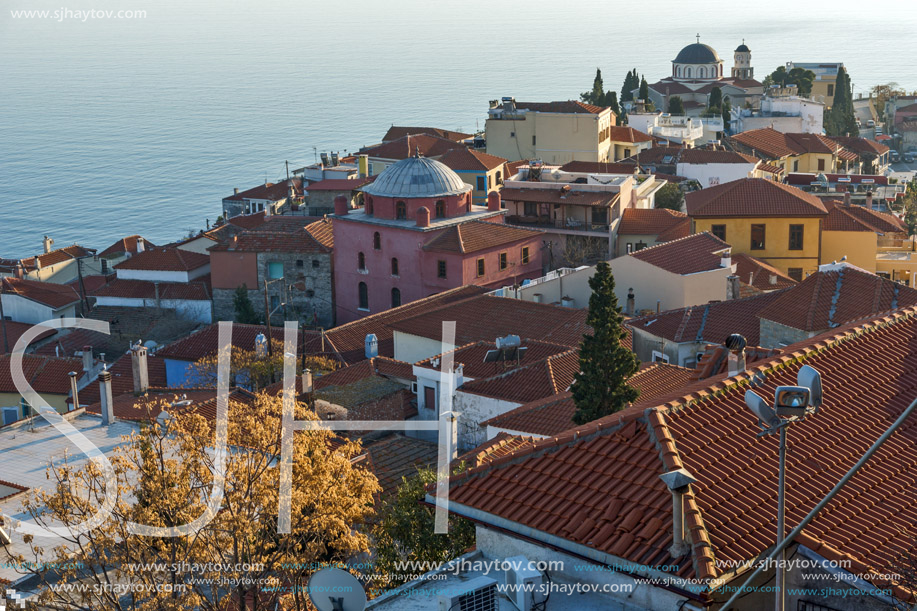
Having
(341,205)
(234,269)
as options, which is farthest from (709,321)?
(234,269)

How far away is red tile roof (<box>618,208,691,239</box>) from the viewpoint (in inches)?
1591

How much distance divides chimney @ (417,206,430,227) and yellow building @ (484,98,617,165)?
20068 millimetres

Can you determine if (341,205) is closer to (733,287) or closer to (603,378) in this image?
(733,287)

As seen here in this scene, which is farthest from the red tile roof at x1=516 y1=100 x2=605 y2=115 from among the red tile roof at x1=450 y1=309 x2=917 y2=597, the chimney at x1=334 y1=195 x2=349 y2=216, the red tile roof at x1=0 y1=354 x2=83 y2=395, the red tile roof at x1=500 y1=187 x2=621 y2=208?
the red tile roof at x1=450 y1=309 x2=917 y2=597

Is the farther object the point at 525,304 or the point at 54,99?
the point at 54,99

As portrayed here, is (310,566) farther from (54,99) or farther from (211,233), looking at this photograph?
(54,99)

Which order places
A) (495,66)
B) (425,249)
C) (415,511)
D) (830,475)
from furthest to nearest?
(495,66) → (425,249) → (415,511) → (830,475)

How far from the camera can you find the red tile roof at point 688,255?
29.5 m

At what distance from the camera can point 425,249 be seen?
38281 millimetres

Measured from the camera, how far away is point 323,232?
4341 cm

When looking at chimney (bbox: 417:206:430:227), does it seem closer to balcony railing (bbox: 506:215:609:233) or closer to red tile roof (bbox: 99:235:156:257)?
balcony railing (bbox: 506:215:609:233)

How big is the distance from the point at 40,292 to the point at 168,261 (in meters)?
5.42

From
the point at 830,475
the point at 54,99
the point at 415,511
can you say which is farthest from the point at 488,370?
the point at 54,99

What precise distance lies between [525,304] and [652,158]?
2820 centimetres
